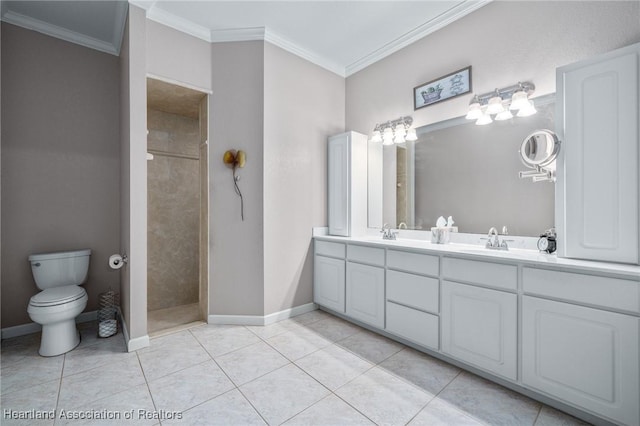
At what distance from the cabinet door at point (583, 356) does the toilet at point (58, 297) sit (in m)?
3.14

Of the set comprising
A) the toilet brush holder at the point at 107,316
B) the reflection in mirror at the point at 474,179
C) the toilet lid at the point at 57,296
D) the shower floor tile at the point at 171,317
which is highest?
the reflection in mirror at the point at 474,179

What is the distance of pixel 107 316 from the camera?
259 centimetres

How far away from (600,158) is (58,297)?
3711mm

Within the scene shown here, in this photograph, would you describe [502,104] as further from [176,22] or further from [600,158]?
[176,22]

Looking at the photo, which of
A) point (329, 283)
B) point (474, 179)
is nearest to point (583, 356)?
point (474, 179)

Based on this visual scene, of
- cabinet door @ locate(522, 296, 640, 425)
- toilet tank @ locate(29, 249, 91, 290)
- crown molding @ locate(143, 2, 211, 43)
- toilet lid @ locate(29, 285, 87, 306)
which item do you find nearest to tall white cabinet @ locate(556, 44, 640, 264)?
cabinet door @ locate(522, 296, 640, 425)

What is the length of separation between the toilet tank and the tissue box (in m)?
3.17

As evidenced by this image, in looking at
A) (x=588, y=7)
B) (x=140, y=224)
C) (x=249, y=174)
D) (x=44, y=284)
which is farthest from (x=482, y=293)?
(x=44, y=284)

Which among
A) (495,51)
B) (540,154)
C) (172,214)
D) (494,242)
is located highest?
(495,51)

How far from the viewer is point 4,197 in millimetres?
2447

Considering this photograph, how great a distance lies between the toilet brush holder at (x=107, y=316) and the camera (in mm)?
2504

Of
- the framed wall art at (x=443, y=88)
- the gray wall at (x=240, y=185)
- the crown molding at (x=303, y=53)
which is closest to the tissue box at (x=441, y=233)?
the framed wall art at (x=443, y=88)

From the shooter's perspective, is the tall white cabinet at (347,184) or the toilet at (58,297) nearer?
the toilet at (58,297)

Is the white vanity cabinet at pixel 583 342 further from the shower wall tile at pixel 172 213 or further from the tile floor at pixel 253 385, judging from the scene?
Result: the shower wall tile at pixel 172 213
